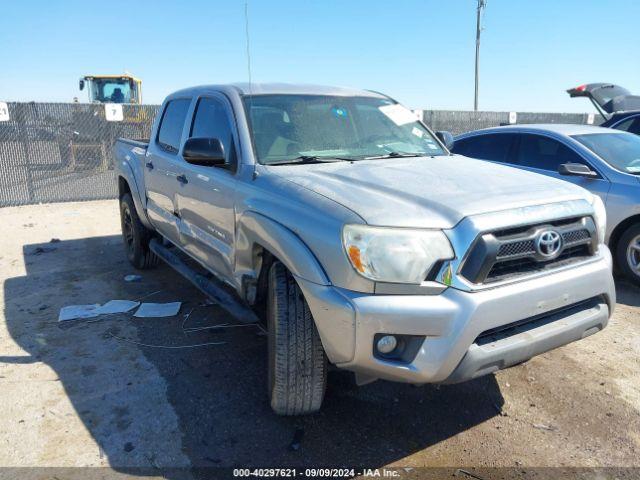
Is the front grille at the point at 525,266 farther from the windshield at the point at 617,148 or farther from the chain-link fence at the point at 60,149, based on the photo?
the chain-link fence at the point at 60,149

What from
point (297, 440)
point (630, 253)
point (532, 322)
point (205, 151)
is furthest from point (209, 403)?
point (630, 253)

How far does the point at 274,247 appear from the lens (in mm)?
2713

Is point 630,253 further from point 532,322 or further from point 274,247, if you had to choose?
point 274,247

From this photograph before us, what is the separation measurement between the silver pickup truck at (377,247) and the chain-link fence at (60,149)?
8457 millimetres

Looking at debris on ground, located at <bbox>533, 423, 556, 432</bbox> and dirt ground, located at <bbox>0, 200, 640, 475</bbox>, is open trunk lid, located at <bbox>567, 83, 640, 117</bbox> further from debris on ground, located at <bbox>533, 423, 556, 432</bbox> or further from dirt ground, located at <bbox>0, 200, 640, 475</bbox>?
debris on ground, located at <bbox>533, 423, 556, 432</bbox>

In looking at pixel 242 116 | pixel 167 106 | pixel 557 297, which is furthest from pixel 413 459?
pixel 167 106

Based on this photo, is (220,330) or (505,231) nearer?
(505,231)

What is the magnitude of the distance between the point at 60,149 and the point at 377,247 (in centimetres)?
1152

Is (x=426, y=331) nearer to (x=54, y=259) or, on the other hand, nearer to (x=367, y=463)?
(x=367, y=463)

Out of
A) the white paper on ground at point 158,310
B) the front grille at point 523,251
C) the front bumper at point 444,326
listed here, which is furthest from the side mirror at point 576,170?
the white paper on ground at point 158,310

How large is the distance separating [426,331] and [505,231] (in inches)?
25.3

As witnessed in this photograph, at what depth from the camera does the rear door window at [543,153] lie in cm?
571

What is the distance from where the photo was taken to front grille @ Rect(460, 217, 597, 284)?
230cm

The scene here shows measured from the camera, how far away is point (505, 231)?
2438 mm
